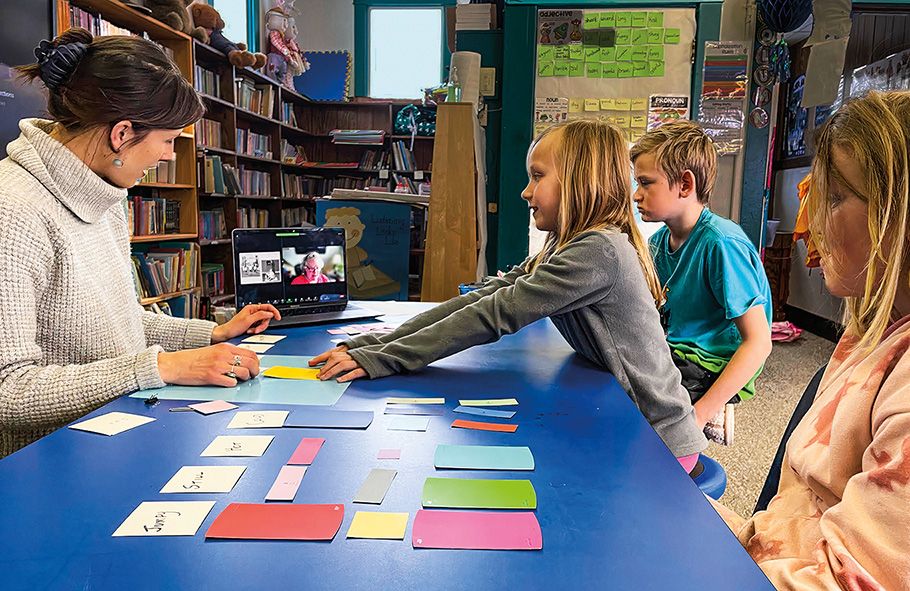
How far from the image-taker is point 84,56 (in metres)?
1.23

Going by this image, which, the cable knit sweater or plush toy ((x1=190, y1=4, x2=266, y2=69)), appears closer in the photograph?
the cable knit sweater

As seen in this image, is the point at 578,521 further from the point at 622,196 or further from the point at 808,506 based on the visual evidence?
the point at 622,196

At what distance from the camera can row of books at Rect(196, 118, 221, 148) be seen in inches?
189

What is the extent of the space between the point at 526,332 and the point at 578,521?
43.3 inches

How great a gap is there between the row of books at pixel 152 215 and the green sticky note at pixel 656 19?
299 cm

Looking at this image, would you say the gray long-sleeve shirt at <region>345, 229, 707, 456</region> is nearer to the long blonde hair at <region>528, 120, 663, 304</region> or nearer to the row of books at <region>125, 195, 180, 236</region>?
the long blonde hair at <region>528, 120, 663, 304</region>

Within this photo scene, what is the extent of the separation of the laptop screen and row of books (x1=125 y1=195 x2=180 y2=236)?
7.79 feet

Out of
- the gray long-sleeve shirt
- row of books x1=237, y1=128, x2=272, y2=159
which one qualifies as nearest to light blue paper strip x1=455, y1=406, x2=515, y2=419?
the gray long-sleeve shirt

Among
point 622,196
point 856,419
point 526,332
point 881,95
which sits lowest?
point 526,332

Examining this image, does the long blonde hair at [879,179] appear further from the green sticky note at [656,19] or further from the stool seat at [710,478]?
the green sticky note at [656,19]

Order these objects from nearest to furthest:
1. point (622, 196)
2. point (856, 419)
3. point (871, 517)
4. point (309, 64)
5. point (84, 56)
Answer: point (871, 517) → point (856, 419) → point (84, 56) → point (622, 196) → point (309, 64)

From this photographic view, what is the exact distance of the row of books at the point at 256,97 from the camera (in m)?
5.55

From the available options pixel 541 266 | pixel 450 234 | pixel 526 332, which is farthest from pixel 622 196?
pixel 450 234

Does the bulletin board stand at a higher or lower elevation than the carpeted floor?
higher
